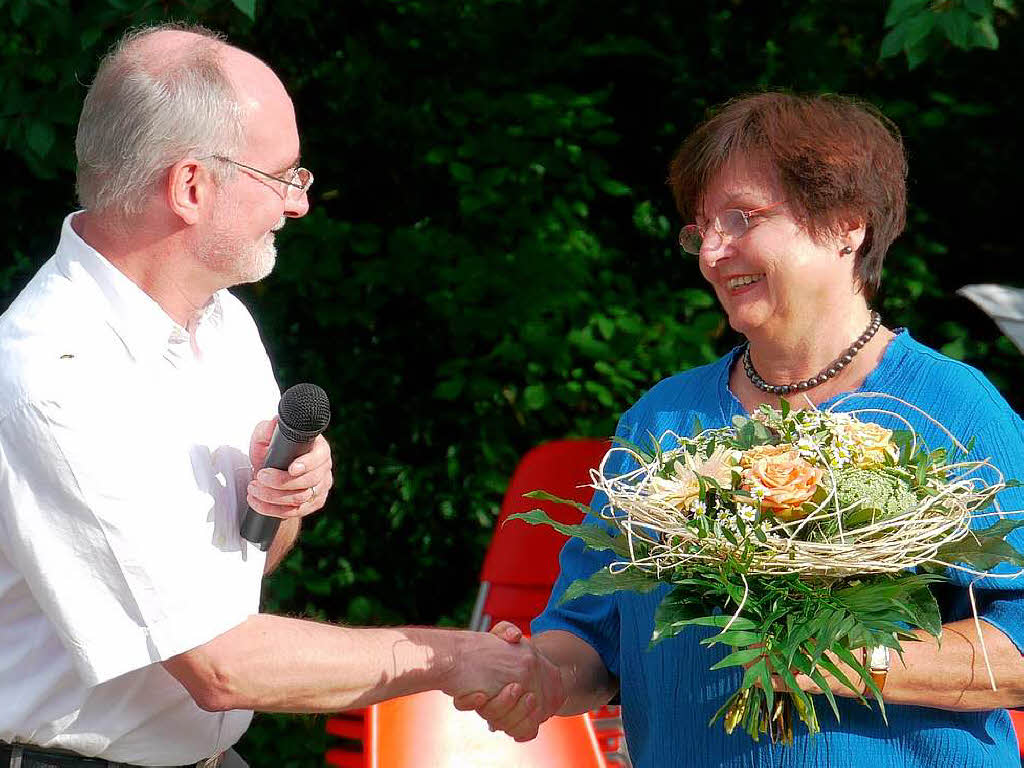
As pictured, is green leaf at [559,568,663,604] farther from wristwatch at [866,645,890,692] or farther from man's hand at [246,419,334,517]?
man's hand at [246,419,334,517]

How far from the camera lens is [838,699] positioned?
2.21 metres

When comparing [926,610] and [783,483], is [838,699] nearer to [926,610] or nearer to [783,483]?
[926,610]

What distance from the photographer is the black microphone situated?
2.25 m

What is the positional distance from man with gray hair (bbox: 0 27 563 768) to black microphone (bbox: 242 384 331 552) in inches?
1.1

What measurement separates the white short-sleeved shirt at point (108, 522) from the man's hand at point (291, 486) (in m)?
0.08

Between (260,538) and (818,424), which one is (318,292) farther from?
(818,424)

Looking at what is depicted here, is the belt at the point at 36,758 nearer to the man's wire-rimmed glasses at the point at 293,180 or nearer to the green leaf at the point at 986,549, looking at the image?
the man's wire-rimmed glasses at the point at 293,180

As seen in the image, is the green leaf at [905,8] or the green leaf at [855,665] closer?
the green leaf at [855,665]

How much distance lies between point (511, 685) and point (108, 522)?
93 cm

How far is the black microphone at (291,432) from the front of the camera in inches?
88.5

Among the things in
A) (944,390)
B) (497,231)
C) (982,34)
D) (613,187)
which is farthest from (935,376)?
(497,231)

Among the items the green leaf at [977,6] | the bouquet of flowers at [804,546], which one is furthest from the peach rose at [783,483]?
the green leaf at [977,6]

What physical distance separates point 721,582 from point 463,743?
124 centimetres

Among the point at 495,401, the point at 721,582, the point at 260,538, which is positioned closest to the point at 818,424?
the point at 721,582
